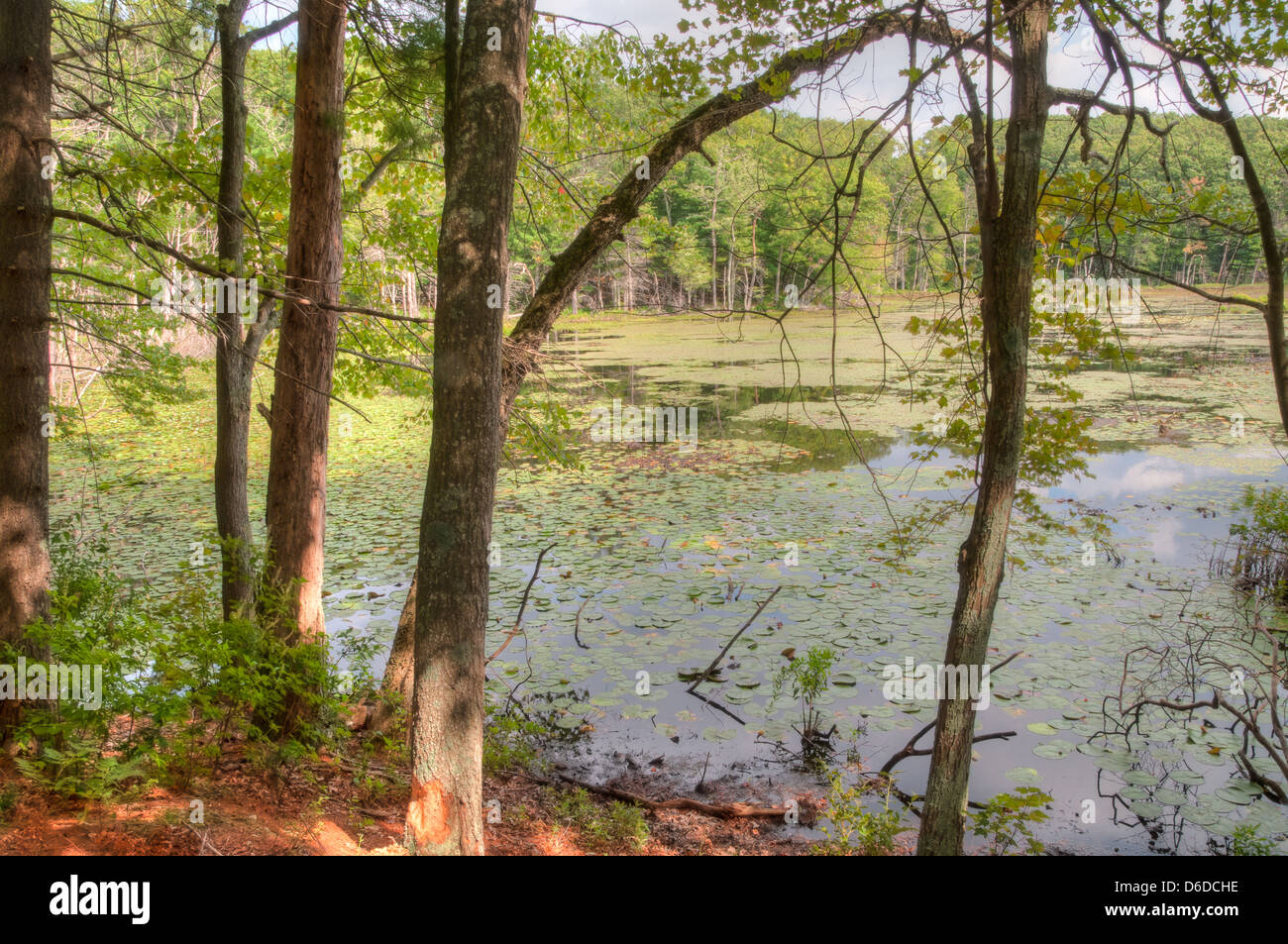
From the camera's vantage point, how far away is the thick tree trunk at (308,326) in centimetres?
468

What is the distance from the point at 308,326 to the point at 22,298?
145 cm

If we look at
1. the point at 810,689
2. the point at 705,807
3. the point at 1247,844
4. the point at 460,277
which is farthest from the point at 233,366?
the point at 1247,844

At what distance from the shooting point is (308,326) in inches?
188

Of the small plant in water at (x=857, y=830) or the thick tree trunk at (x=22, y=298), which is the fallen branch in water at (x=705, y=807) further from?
the thick tree trunk at (x=22, y=298)
